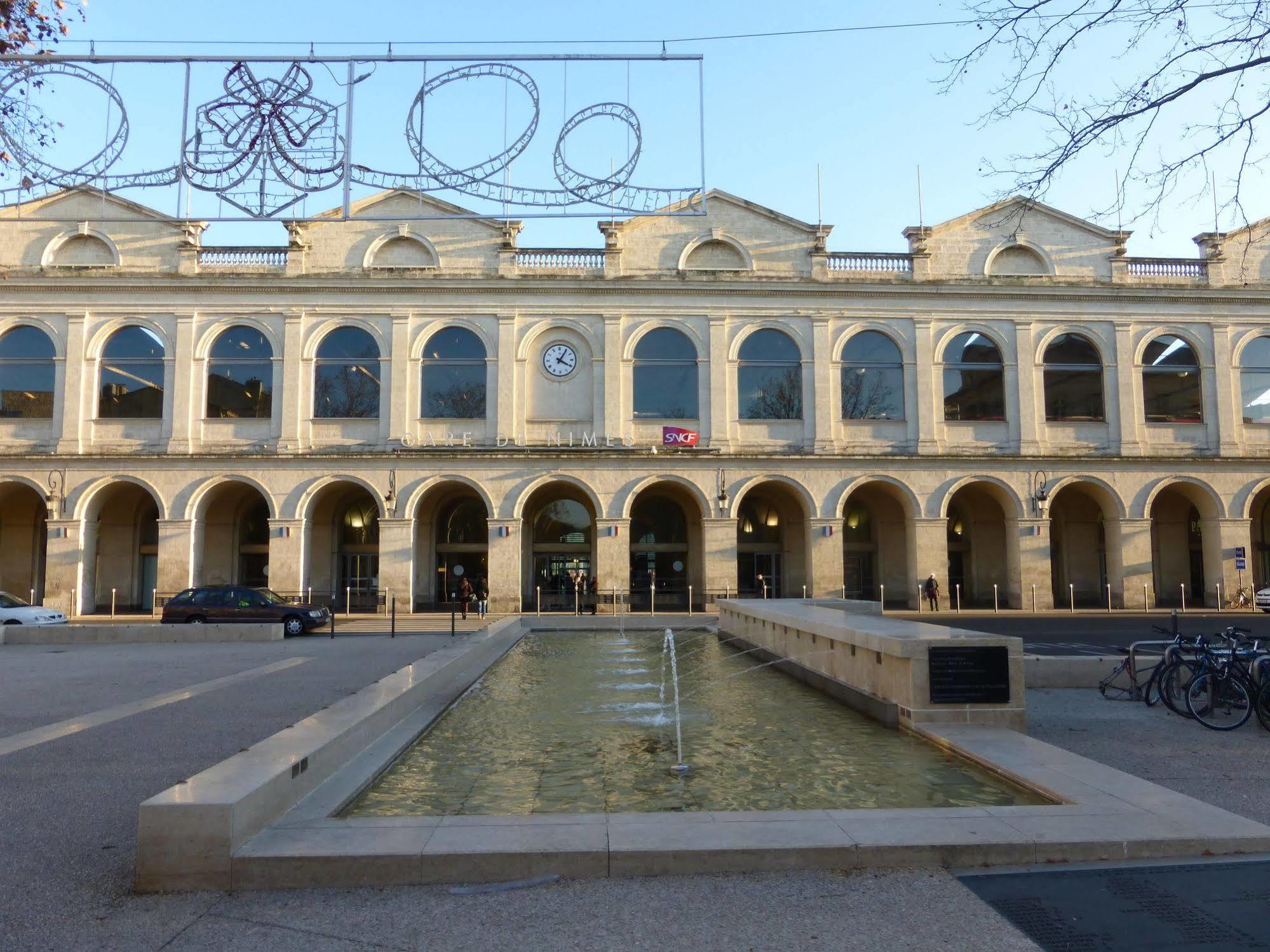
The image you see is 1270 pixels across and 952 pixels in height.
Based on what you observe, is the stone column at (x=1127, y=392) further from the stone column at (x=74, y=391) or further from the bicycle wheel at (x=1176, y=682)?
the stone column at (x=74, y=391)

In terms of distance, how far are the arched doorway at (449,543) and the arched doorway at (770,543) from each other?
34.9ft

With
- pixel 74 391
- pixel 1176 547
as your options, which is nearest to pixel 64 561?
pixel 74 391

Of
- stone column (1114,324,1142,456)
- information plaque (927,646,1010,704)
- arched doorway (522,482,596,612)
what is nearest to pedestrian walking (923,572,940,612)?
stone column (1114,324,1142,456)

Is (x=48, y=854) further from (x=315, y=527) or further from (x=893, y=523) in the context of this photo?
(x=893, y=523)

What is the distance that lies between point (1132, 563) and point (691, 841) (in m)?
33.2

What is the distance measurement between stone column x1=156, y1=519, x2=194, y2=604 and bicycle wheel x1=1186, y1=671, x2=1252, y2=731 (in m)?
30.8

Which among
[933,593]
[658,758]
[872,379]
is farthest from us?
[872,379]

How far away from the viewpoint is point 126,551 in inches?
1358

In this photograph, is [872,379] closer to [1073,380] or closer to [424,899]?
[1073,380]

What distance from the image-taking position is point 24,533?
34.4 metres

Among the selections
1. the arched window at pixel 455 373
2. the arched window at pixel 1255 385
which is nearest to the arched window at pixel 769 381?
the arched window at pixel 455 373

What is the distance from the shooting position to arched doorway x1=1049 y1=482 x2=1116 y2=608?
35.3 meters

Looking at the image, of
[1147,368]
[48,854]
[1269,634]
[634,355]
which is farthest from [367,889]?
[1147,368]

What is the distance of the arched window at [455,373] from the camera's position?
32.9 meters
